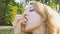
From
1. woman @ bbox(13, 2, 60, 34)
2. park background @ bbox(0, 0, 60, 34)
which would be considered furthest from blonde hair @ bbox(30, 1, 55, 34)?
park background @ bbox(0, 0, 60, 34)

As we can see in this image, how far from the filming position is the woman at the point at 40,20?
792 mm

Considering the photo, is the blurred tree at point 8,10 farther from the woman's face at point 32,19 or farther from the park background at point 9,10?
the woman's face at point 32,19

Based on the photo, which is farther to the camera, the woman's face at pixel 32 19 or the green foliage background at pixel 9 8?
the green foliage background at pixel 9 8

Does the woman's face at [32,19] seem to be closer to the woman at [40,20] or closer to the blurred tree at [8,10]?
the woman at [40,20]

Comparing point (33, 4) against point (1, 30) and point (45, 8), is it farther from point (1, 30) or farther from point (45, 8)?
point (1, 30)

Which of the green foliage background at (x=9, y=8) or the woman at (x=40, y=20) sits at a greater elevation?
the woman at (x=40, y=20)

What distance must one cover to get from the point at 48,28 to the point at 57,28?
0.04m

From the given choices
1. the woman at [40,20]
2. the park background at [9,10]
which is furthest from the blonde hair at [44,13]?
the park background at [9,10]

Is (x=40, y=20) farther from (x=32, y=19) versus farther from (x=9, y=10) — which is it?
(x=9, y=10)

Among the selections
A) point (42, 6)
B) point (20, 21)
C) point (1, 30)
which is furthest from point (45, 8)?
point (1, 30)

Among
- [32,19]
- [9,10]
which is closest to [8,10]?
[9,10]

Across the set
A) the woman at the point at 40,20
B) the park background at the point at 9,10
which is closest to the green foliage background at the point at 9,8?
the park background at the point at 9,10

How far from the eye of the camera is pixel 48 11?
79cm

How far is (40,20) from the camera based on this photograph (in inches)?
32.2
